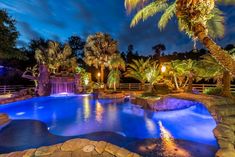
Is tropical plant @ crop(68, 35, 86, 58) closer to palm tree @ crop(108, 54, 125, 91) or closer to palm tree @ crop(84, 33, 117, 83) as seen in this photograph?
palm tree @ crop(84, 33, 117, 83)

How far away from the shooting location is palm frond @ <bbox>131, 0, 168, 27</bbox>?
834 cm

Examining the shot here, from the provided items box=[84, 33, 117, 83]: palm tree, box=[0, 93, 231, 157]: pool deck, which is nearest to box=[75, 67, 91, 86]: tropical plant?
box=[84, 33, 117, 83]: palm tree

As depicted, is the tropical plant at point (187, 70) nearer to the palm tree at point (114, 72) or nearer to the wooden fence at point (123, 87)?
the wooden fence at point (123, 87)

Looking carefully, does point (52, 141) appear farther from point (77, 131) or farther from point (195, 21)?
point (195, 21)

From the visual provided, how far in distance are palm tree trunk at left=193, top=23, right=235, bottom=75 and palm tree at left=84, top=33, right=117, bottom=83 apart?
735 inches

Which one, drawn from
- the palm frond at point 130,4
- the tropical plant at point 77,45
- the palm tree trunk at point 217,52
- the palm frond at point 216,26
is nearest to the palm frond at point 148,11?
the palm frond at point 130,4

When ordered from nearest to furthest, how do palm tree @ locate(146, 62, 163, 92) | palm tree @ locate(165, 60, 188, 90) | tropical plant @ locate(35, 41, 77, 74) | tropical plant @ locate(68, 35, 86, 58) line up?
palm tree @ locate(165, 60, 188, 90), palm tree @ locate(146, 62, 163, 92), tropical plant @ locate(35, 41, 77, 74), tropical plant @ locate(68, 35, 86, 58)

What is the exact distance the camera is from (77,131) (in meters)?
8.57

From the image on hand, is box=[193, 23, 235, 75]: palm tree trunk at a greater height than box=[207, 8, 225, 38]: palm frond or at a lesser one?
lesser

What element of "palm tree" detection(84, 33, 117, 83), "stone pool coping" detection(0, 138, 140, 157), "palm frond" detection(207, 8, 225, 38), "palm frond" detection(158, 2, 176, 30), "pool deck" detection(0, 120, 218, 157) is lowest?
"pool deck" detection(0, 120, 218, 157)

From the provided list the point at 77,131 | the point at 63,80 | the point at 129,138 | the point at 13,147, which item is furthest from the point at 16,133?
the point at 63,80

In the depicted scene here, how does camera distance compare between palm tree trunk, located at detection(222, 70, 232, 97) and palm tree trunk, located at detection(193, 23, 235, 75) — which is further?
palm tree trunk, located at detection(222, 70, 232, 97)

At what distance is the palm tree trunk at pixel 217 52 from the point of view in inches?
197

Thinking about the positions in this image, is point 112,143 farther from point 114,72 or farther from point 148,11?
point 114,72
